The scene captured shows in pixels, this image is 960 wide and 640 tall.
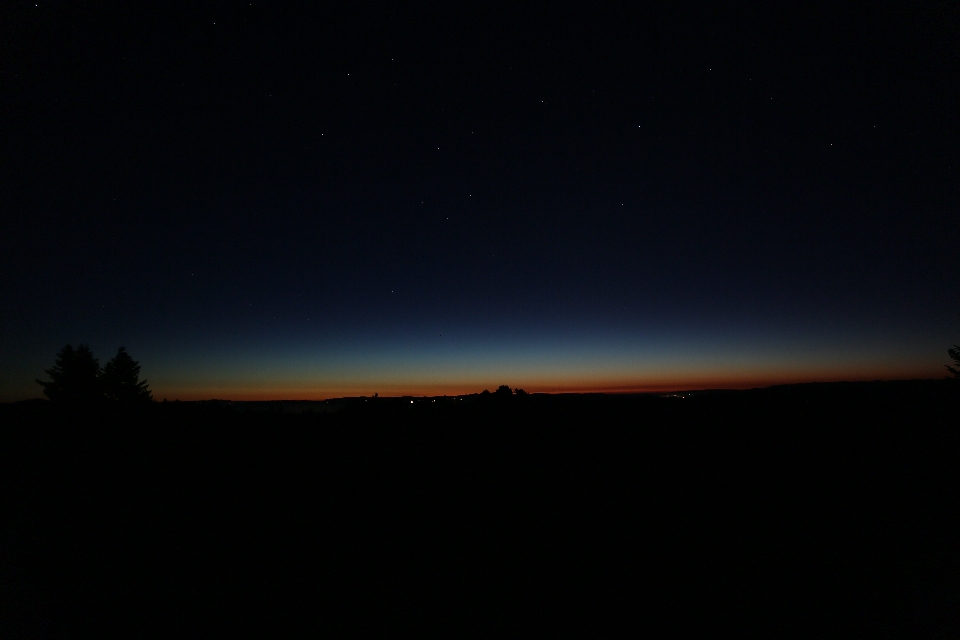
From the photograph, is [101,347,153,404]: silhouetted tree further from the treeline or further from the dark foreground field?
the dark foreground field

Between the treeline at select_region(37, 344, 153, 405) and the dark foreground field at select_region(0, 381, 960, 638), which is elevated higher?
the treeline at select_region(37, 344, 153, 405)

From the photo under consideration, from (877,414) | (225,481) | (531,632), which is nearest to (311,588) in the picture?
(531,632)

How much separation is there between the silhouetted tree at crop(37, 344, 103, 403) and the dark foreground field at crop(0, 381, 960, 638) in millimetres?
32170

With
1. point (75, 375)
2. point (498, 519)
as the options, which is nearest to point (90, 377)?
point (75, 375)

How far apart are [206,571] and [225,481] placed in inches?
103

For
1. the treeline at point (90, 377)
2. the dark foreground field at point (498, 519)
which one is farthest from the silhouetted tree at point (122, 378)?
the dark foreground field at point (498, 519)

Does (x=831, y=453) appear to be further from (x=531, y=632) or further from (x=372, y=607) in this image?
(x=372, y=607)

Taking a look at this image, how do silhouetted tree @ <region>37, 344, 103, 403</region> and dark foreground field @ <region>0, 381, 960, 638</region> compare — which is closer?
dark foreground field @ <region>0, 381, 960, 638</region>

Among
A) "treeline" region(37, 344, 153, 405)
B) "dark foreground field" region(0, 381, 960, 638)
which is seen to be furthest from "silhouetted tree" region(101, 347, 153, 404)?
"dark foreground field" region(0, 381, 960, 638)

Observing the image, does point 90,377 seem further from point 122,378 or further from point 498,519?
point 498,519

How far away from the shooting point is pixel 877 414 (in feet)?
30.2

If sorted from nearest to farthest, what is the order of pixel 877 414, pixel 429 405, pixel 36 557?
pixel 36 557, pixel 877 414, pixel 429 405

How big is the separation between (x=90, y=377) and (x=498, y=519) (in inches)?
1711

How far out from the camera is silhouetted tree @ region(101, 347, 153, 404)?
37875 mm
